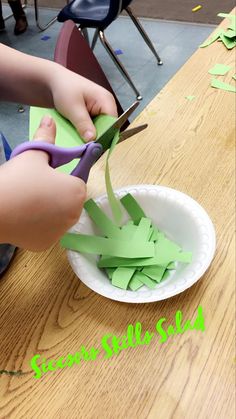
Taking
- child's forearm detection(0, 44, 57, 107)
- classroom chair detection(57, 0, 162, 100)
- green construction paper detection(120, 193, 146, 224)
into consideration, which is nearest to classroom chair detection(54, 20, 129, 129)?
child's forearm detection(0, 44, 57, 107)

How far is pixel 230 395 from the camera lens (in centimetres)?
44

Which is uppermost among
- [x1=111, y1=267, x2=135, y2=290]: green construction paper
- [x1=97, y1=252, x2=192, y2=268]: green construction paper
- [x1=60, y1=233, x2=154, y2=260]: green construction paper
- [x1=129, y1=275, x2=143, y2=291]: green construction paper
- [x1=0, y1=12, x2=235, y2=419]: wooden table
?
[x1=60, y1=233, x2=154, y2=260]: green construction paper

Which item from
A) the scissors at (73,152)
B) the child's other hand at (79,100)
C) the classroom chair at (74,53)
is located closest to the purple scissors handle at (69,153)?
the scissors at (73,152)

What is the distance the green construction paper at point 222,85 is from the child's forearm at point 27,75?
398 mm

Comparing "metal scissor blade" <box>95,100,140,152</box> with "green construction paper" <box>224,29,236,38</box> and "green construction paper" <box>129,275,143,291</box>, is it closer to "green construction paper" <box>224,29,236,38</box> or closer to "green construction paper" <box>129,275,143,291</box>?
"green construction paper" <box>129,275,143,291</box>

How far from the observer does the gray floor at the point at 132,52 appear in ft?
6.55

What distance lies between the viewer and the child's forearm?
0.66 m

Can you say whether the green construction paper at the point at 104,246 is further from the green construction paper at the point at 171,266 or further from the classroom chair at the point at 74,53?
the classroom chair at the point at 74,53

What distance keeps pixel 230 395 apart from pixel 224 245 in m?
0.21

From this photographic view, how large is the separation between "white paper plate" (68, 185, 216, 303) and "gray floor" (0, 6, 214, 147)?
1306 mm

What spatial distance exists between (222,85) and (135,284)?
0.56 m

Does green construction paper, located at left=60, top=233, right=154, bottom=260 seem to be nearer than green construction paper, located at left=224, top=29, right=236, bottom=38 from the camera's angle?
Yes

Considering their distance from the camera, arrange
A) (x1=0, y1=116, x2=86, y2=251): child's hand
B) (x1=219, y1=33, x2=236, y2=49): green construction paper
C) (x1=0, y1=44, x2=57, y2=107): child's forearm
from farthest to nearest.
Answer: (x1=219, y1=33, x2=236, y2=49): green construction paper → (x1=0, y1=44, x2=57, y2=107): child's forearm → (x1=0, y1=116, x2=86, y2=251): child's hand

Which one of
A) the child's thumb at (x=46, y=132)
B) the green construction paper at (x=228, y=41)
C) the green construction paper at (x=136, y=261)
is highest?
the child's thumb at (x=46, y=132)
